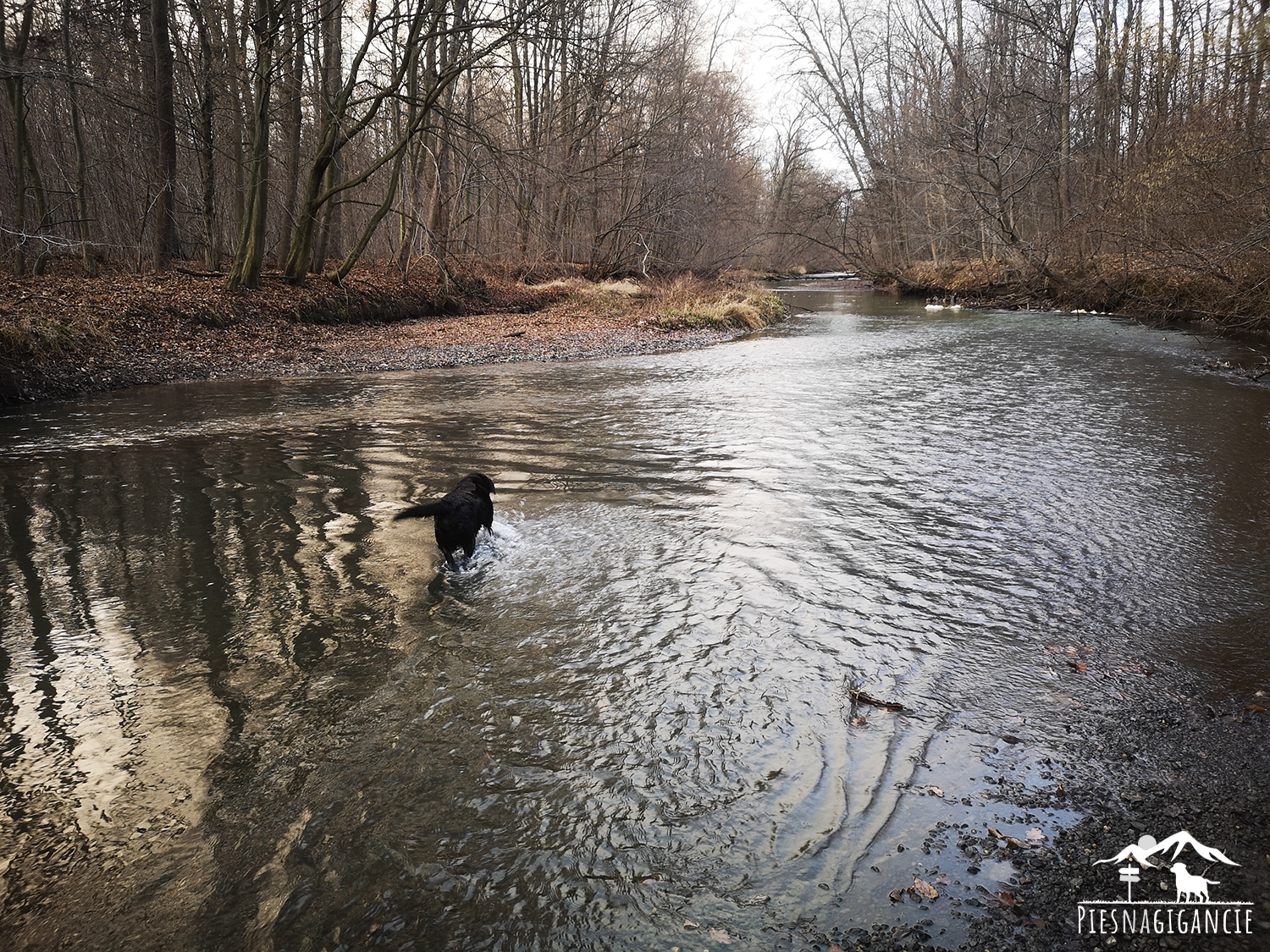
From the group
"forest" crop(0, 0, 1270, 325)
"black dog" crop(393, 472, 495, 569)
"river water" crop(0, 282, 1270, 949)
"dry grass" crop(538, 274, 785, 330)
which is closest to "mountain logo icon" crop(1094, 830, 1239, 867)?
"river water" crop(0, 282, 1270, 949)

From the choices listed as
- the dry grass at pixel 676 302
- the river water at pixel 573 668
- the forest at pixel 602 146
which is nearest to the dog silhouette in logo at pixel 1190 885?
the river water at pixel 573 668

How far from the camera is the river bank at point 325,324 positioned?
1384 cm

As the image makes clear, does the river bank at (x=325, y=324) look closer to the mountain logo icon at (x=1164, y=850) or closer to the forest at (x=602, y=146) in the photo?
the forest at (x=602, y=146)

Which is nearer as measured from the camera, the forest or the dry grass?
the forest

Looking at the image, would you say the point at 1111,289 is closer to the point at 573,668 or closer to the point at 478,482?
the point at 478,482

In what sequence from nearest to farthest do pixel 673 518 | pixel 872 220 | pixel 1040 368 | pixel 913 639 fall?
pixel 913 639, pixel 673 518, pixel 1040 368, pixel 872 220

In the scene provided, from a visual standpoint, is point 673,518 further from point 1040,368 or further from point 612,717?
point 1040,368

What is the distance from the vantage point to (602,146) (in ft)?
105

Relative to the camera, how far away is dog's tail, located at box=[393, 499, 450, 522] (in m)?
5.23

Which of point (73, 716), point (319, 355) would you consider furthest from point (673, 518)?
point (319, 355)

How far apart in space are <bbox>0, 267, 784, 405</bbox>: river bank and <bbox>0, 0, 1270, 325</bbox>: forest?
4.15ft

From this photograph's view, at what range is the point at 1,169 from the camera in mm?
21344

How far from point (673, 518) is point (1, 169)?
977 inches

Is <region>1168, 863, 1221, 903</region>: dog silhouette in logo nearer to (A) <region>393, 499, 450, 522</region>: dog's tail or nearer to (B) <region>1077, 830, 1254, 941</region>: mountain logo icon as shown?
(B) <region>1077, 830, 1254, 941</region>: mountain logo icon
